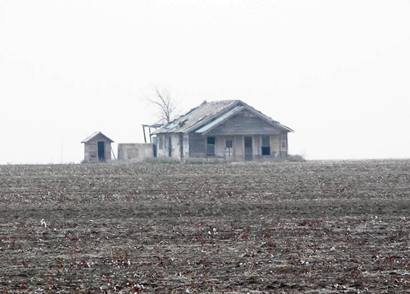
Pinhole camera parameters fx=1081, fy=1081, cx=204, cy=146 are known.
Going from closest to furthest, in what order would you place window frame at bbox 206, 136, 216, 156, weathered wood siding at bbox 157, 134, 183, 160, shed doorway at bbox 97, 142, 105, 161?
window frame at bbox 206, 136, 216, 156
weathered wood siding at bbox 157, 134, 183, 160
shed doorway at bbox 97, 142, 105, 161

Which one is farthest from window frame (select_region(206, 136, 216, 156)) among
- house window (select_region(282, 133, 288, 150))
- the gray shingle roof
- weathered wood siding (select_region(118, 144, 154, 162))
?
weathered wood siding (select_region(118, 144, 154, 162))

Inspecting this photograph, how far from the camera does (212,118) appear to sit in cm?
7744

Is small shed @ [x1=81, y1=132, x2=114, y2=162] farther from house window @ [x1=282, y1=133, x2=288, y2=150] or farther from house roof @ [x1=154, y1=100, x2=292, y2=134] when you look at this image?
house window @ [x1=282, y1=133, x2=288, y2=150]

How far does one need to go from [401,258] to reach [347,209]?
974 centimetres

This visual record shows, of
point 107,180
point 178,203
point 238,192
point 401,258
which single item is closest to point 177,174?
point 107,180

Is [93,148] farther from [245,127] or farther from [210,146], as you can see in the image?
[245,127]

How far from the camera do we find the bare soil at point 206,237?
1633cm

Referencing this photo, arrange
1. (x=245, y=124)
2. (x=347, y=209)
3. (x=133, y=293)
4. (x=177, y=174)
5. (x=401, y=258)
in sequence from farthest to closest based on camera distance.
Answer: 1. (x=245, y=124)
2. (x=177, y=174)
3. (x=347, y=209)
4. (x=401, y=258)
5. (x=133, y=293)

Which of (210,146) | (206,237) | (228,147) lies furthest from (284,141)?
(206,237)

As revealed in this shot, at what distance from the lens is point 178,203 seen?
99.8 feet

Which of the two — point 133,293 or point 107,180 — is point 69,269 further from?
point 107,180

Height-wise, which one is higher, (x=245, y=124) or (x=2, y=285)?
(x=245, y=124)

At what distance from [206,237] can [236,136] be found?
54464 mm

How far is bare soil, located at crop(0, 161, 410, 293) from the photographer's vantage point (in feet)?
53.6
